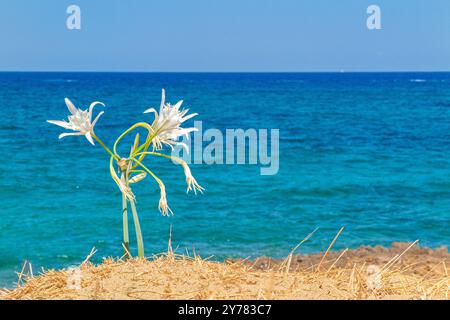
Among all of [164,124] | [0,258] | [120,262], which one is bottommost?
[0,258]

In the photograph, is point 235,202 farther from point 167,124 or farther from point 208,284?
point 208,284

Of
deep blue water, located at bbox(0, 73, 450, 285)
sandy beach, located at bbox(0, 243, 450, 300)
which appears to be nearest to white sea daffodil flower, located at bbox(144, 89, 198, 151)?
sandy beach, located at bbox(0, 243, 450, 300)

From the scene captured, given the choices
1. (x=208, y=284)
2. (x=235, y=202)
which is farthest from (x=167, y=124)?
(x=235, y=202)

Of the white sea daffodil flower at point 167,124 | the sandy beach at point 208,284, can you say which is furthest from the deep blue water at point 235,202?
the white sea daffodil flower at point 167,124

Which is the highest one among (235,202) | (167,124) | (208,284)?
(167,124)

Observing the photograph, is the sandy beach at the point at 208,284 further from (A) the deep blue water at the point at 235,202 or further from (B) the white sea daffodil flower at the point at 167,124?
(A) the deep blue water at the point at 235,202

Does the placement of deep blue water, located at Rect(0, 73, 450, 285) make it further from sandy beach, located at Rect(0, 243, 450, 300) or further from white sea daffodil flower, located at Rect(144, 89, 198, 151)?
white sea daffodil flower, located at Rect(144, 89, 198, 151)

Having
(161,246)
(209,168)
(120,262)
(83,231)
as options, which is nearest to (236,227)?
(161,246)

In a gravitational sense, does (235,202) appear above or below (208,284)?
below

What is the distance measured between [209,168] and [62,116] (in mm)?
26411

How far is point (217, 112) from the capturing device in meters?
46.8

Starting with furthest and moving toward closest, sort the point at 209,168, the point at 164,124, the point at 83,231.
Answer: the point at 209,168 → the point at 83,231 → the point at 164,124
